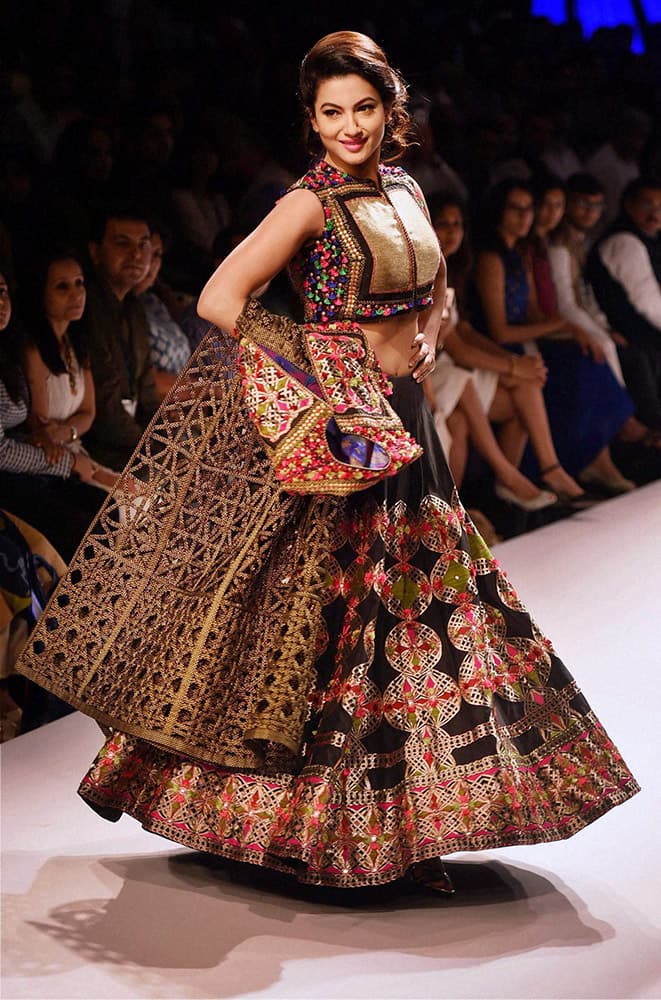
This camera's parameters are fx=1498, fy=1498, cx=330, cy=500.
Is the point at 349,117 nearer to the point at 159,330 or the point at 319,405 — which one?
the point at 319,405

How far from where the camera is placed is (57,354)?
14.5 feet

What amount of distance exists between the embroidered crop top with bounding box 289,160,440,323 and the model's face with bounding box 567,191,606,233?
13.7 feet

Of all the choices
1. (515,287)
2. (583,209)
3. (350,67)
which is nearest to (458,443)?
(515,287)

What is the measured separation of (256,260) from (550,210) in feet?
13.8

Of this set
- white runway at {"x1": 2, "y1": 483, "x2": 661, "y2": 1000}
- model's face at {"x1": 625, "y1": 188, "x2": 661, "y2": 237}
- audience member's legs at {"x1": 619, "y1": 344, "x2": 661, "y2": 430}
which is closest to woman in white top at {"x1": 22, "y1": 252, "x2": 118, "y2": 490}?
white runway at {"x1": 2, "y1": 483, "x2": 661, "y2": 1000}

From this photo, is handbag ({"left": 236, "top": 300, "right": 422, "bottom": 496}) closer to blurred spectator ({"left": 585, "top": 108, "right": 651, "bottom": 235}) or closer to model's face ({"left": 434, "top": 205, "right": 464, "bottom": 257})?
model's face ({"left": 434, "top": 205, "right": 464, "bottom": 257})

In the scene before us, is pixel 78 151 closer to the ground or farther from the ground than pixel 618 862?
farther from the ground

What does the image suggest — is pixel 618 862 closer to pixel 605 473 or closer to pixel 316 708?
pixel 316 708

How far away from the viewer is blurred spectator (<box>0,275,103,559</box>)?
4191mm

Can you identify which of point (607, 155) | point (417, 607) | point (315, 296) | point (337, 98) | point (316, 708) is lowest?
point (316, 708)

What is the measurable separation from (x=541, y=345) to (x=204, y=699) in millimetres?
4095

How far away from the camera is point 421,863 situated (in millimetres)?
2982

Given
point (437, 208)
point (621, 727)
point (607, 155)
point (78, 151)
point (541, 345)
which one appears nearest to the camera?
point (621, 727)

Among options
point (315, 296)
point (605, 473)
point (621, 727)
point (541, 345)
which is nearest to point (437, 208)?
point (541, 345)
